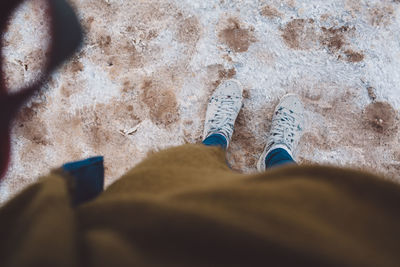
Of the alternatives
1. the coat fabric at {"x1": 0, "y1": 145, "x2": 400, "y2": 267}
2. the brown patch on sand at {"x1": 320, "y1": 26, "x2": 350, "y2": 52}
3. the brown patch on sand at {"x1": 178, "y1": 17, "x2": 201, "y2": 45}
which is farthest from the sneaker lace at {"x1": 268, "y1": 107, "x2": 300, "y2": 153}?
the coat fabric at {"x1": 0, "y1": 145, "x2": 400, "y2": 267}

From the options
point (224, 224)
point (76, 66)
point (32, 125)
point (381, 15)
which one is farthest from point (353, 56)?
point (32, 125)

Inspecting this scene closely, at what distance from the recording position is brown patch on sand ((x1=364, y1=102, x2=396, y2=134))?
1294 millimetres

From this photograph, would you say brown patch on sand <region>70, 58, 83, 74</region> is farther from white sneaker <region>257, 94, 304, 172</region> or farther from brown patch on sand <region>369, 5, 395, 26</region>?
brown patch on sand <region>369, 5, 395, 26</region>

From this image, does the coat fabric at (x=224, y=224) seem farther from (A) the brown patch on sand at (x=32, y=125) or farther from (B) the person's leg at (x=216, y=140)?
(A) the brown patch on sand at (x=32, y=125)

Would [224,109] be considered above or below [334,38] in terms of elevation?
below

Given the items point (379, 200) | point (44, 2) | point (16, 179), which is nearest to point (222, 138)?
point (379, 200)

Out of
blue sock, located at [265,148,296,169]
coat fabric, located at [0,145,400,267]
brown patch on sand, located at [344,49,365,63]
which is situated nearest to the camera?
coat fabric, located at [0,145,400,267]

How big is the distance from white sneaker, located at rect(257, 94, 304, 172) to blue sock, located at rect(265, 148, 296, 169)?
0.6 inches

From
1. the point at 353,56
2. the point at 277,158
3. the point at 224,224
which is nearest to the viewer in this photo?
the point at 224,224

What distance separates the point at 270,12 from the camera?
137 cm

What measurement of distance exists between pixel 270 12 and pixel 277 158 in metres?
0.75

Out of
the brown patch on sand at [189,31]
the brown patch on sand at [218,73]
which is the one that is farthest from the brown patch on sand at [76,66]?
the brown patch on sand at [218,73]

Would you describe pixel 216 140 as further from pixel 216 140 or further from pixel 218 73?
A: pixel 218 73

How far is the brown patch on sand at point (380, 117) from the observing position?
129 centimetres
